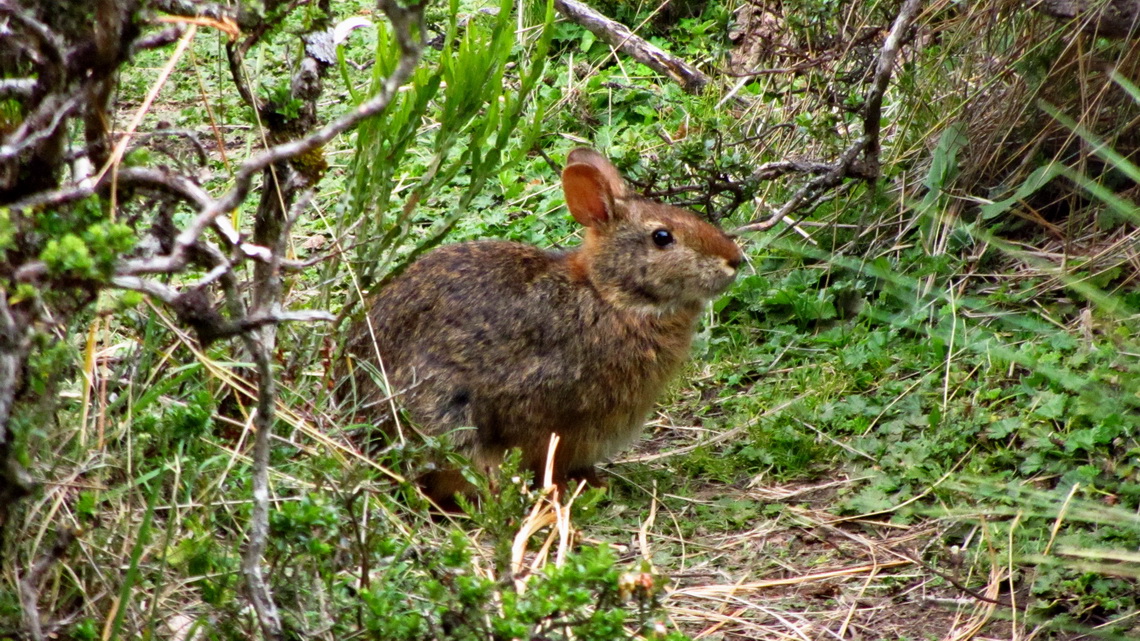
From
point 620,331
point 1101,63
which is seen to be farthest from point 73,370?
point 1101,63

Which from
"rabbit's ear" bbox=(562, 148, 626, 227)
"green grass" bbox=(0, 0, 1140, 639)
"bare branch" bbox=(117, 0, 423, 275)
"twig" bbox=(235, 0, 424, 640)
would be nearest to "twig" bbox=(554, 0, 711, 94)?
"green grass" bbox=(0, 0, 1140, 639)

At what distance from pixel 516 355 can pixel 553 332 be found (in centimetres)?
17

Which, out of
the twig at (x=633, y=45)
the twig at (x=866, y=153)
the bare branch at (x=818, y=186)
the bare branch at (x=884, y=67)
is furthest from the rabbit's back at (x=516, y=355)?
the twig at (x=633, y=45)

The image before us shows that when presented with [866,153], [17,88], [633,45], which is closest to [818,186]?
[866,153]

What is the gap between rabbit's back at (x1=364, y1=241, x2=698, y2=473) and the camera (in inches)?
188

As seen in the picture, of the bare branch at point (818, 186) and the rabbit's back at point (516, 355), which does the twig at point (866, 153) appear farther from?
the rabbit's back at point (516, 355)

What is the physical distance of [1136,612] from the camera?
359 centimetres

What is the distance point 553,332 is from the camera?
4.92 meters

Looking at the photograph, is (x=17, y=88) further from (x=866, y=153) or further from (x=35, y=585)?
(x=866, y=153)

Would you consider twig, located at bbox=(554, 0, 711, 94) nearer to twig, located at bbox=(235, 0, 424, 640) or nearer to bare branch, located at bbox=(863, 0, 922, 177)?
bare branch, located at bbox=(863, 0, 922, 177)

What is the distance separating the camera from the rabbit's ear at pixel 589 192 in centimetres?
510

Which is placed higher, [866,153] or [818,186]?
[866,153]

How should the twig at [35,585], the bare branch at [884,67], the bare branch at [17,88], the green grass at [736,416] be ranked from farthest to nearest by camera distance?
the bare branch at [884,67] < the green grass at [736,416] < the twig at [35,585] < the bare branch at [17,88]

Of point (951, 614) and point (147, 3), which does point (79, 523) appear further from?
point (951, 614)
